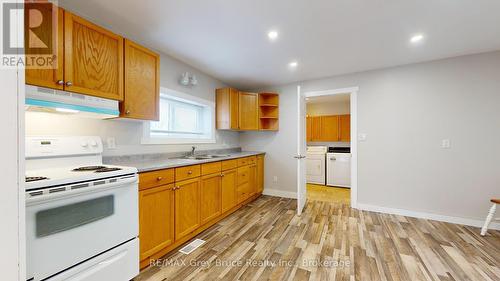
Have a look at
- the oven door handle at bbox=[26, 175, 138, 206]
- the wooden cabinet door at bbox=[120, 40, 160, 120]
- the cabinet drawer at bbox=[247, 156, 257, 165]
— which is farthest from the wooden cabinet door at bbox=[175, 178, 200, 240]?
the cabinet drawer at bbox=[247, 156, 257, 165]

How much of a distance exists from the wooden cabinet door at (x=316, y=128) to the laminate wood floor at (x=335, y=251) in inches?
119

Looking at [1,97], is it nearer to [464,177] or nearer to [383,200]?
[383,200]

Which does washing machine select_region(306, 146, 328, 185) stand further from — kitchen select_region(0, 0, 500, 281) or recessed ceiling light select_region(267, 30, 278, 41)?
recessed ceiling light select_region(267, 30, 278, 41)

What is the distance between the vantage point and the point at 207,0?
163cm

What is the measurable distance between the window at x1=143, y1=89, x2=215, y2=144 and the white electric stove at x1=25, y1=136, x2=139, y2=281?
0.93 m

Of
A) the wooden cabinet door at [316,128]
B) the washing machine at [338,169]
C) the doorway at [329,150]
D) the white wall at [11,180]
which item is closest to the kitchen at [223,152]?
the white wall at [11,180]

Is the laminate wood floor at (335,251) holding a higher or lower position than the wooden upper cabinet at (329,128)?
lower

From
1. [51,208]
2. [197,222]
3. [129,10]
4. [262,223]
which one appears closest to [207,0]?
[129,10]

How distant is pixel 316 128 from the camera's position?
18.8ft

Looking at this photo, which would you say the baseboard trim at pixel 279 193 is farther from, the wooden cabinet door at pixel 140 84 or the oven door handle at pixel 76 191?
the oven door handle at pixel 76 191

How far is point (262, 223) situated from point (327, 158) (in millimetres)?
3111

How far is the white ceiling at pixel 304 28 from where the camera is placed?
5.58 ft

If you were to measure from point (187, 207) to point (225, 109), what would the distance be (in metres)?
2.02

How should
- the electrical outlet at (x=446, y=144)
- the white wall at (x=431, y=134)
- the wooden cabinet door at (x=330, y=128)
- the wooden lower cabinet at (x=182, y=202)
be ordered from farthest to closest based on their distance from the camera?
the wooden cabinet door at (x=330, y=128)
the electrical outlet at (x=446, y=144)
the white wall at (x=431, y=134)
the wooden lower cabinet at (x=182, y=202)
